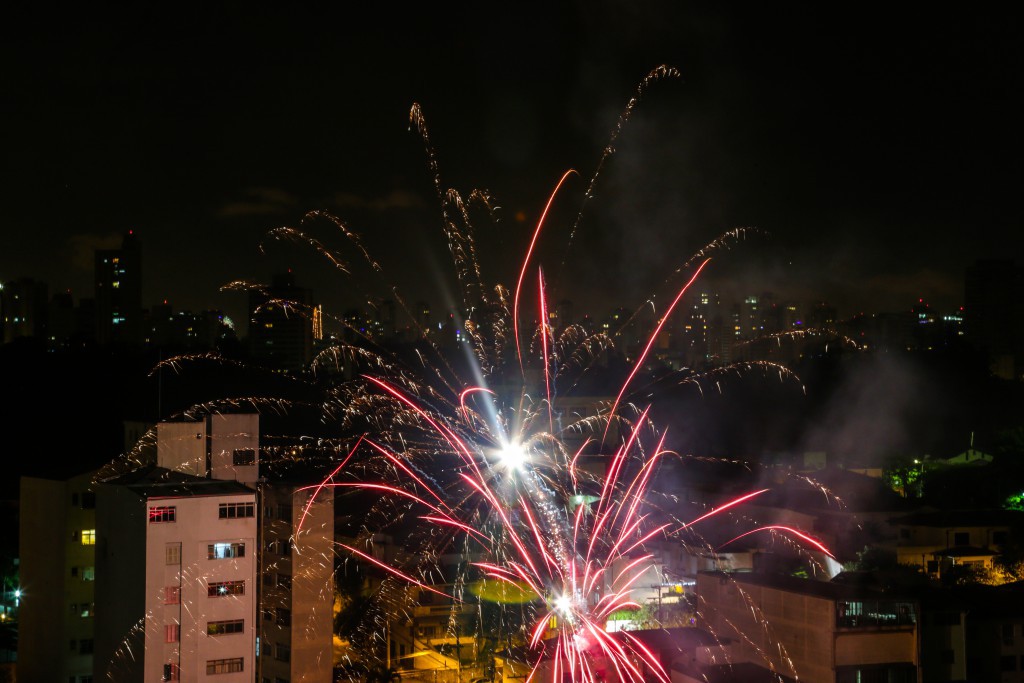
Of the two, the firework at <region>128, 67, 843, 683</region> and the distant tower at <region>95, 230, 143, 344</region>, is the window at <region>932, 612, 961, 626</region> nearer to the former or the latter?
the firework at <region>128, 67, 843, 683</region>

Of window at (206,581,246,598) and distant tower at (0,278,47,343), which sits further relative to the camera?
distant tower at (0,278,47,343)

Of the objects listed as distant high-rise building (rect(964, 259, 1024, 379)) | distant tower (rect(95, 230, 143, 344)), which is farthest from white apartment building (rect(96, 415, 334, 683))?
distant high-rise building (rect(964, 259, 1024, 379))

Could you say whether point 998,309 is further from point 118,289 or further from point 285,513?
point 285,513

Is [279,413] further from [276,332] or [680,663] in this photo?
[276,332]

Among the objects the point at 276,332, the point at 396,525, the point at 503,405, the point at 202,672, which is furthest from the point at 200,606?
the point at 276,332

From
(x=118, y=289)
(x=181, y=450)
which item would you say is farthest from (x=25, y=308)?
(x=181, y=450)

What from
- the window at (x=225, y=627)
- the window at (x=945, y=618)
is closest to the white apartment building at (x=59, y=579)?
the window at (x=225, y=627)
